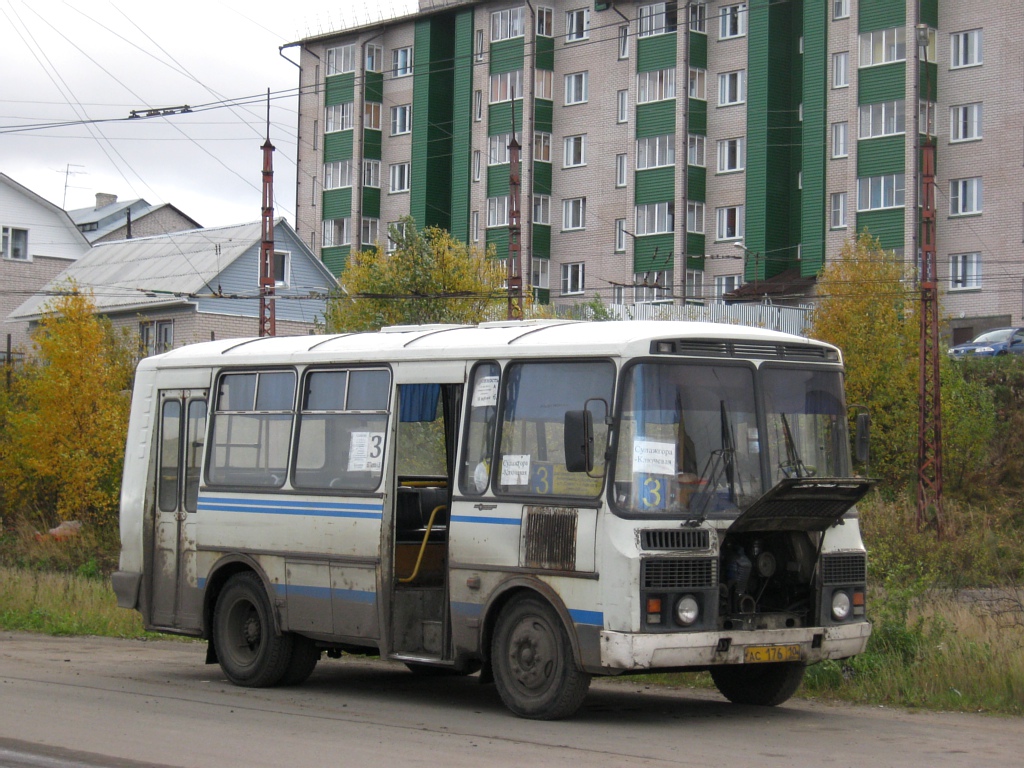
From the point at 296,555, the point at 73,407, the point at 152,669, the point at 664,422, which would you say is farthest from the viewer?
the point at 73,407

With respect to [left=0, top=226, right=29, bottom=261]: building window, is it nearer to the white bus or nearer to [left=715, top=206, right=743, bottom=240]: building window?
[left=715, top=206, right=743, bottom=240]: building window

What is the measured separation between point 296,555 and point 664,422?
384 centimetres

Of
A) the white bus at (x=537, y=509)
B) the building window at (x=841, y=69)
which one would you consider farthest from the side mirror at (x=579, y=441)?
the building window at (x=841, y=69)

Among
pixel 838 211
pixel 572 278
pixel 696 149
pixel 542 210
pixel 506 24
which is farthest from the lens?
pixel 506 24

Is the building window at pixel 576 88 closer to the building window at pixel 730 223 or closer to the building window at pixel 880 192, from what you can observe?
the building window at pixel 730 223

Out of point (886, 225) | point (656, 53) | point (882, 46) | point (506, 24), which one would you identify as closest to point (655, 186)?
point (656, 53)

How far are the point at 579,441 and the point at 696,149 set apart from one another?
172 feet

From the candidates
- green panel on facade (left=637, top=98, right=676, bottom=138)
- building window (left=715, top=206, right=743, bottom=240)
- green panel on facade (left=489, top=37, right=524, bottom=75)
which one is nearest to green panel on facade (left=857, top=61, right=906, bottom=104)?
building window (left=715, top=206, right=743, bottom=240)

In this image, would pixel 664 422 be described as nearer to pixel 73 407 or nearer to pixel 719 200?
pixel 73 407

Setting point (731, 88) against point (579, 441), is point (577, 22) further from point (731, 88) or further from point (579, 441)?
point (579, 441)

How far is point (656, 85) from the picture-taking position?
61438 millimetres

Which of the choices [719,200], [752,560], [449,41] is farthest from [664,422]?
[449,41]

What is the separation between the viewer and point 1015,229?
53031 mm

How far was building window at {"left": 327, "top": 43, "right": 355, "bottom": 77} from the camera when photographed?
71.2m
